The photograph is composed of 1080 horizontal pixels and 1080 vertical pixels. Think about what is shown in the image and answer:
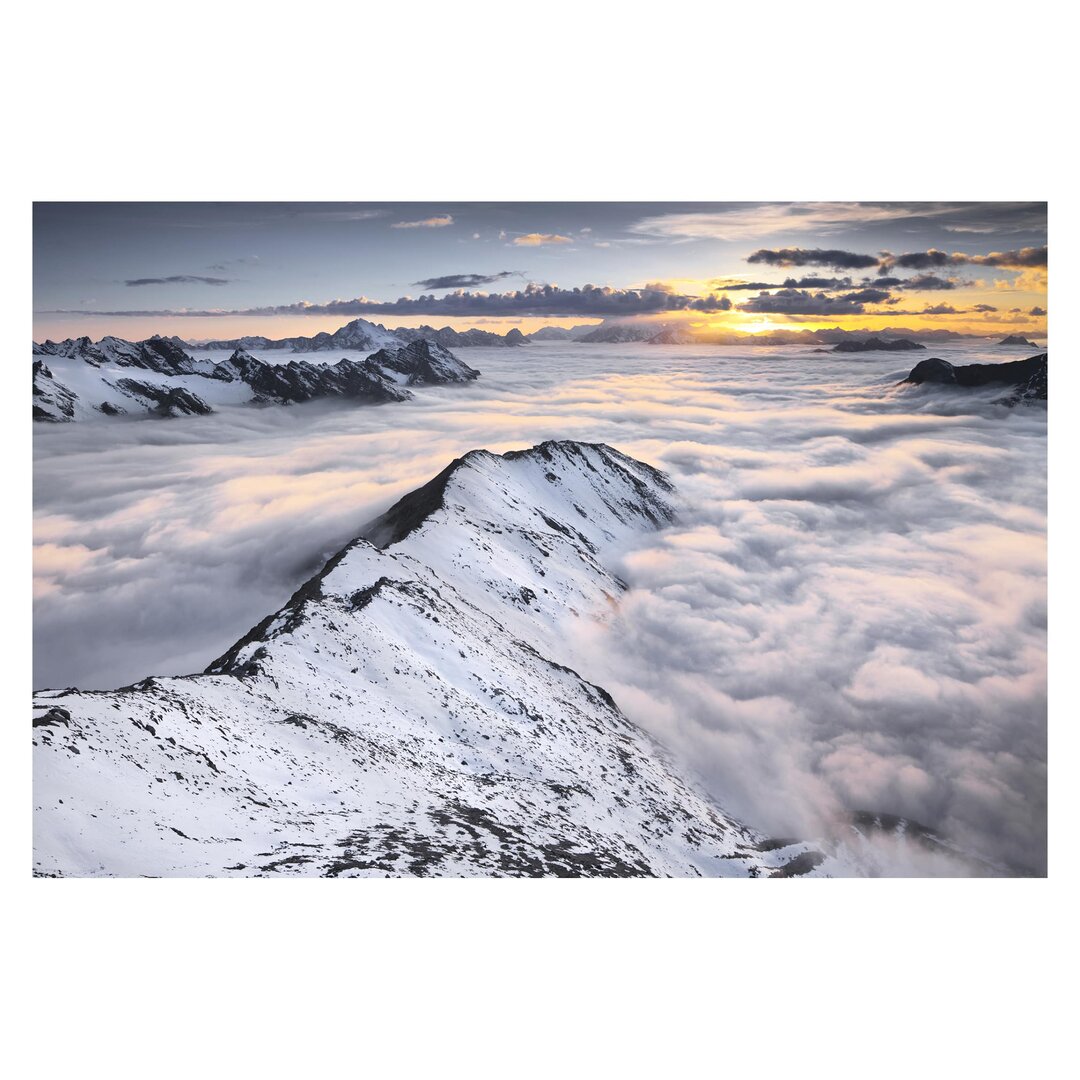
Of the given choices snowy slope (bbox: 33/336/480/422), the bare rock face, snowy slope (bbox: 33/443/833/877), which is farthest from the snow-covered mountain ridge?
the bare rock face

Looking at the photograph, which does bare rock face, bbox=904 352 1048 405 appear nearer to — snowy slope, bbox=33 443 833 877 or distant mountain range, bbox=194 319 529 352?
snowy slope, bbox=33 443 833 877

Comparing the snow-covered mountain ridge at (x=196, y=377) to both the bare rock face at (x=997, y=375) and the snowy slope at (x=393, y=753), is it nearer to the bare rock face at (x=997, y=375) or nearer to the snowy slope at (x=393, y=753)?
the snowy slope at (x=393, y=753)

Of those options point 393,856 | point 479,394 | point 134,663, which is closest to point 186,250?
point 479,394

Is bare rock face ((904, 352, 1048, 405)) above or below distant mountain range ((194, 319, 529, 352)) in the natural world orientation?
below

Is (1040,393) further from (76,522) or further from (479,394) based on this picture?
(76,522)

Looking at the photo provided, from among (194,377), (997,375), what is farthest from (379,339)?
(997,375)

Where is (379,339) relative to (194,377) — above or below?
above

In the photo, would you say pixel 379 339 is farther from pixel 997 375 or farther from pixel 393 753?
pixel 997 375
